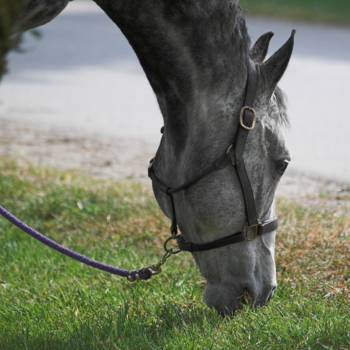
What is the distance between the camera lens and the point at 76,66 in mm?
11141

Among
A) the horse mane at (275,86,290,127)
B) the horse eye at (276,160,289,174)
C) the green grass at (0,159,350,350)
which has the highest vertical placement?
the horse mane at (275,86,290,127)

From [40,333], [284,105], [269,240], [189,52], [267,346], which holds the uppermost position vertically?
[189,52]

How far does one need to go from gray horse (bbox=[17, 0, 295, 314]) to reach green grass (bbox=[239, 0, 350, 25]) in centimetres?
1380

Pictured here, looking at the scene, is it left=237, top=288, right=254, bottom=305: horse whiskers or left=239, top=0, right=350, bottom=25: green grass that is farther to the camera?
left=239, top=0, right=350, bottom=25: green grass

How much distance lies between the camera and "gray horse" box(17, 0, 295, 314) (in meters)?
2.29

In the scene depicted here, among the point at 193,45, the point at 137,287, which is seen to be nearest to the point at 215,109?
the point at 193,45

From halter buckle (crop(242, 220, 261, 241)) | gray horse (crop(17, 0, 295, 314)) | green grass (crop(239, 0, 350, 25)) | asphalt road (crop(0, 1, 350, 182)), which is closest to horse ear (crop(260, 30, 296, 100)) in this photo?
gray horse (crop(17, 0, 295, 314))

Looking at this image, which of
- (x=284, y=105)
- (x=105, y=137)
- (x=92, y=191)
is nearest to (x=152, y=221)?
(x=92, y=191)

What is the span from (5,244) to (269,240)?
7.60 feet

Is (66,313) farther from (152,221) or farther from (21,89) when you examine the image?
(21,89)

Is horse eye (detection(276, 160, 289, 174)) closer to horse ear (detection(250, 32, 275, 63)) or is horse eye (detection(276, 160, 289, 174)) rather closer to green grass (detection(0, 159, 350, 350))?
horse ear (detection(250, 32, 275, 63))

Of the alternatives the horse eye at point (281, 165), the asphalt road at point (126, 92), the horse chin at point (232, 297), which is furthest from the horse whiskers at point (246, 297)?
the asphalt road at point (126, 92)

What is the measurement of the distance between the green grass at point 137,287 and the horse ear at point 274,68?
41.7 inches

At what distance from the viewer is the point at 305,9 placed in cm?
1745
